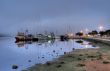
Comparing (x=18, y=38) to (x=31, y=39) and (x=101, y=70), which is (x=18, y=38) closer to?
(x=31, y=39)

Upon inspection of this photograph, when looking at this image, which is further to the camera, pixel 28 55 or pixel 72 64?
pixel 28 55

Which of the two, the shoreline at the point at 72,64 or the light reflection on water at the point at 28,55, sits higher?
the shoreline at the point at 72,64

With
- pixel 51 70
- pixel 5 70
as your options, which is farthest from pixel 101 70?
pixel 5 70

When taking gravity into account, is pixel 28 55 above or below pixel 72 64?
below

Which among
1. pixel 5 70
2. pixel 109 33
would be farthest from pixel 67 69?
pixel 109 33

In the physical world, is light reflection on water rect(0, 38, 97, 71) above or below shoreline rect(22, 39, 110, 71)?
below

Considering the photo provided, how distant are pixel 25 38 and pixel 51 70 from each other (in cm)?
15436

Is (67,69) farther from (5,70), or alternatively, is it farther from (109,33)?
(109,33)

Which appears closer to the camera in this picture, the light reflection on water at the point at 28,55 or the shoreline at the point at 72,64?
the shoreline at the point at 72,64

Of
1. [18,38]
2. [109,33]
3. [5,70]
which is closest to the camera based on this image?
[5,70]

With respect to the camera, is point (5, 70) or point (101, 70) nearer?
point (101, 70)

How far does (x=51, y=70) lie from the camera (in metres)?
23.8

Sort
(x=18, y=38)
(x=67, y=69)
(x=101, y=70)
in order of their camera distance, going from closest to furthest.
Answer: (x=101, y=70), (x=67, y=69), (x=18, y=38)

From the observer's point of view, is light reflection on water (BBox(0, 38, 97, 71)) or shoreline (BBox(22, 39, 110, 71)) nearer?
shoreline (BBox(22, 39, 110, 71))
